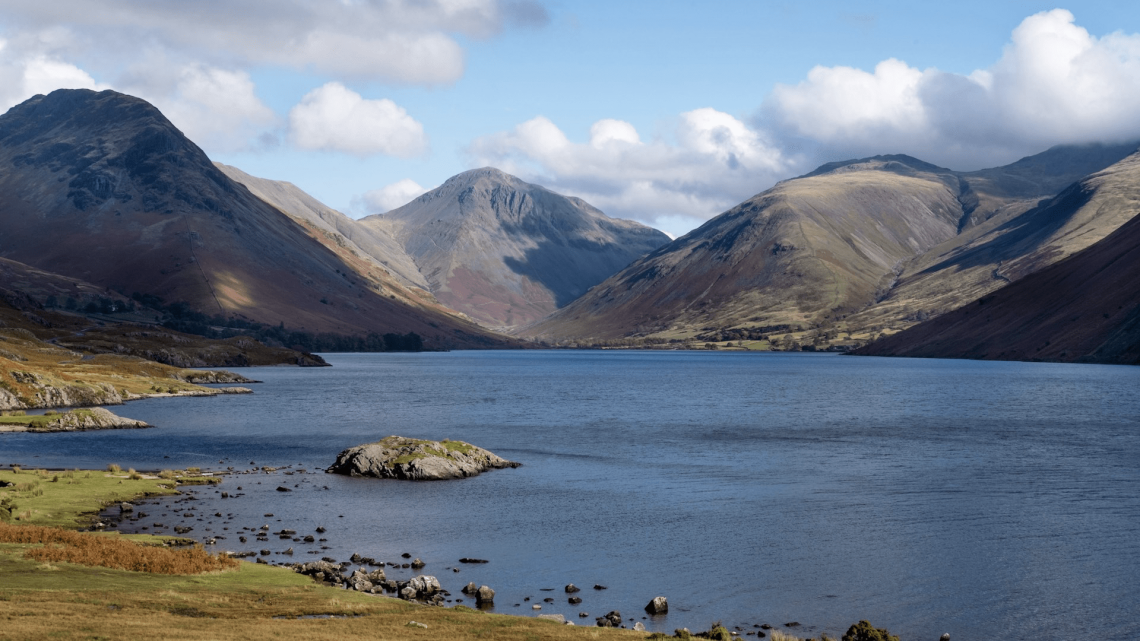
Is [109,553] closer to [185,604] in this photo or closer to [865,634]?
[185,604]

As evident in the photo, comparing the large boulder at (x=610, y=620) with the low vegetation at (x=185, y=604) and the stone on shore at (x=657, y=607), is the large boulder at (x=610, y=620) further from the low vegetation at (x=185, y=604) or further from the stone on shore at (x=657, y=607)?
the low vegetation at (x=185, y=604)

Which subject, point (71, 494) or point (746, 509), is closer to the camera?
point (71, 494)

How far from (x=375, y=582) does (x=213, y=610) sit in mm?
13480

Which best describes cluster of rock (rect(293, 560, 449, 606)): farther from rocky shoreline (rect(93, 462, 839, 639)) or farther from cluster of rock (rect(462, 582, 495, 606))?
cluster of rock (rect(462, 582, 495, 606))

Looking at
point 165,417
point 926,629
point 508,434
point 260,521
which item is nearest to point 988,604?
point 926,629

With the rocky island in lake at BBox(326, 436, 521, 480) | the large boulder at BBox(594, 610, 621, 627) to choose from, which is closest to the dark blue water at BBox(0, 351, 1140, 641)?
the large boulder at BBox(594, 610, 621, 627)

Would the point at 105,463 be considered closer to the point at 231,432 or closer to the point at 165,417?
the point at 231,432

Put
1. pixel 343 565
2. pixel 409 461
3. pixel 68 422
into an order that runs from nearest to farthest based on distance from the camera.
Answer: pixel 343 565 → pixel 409 461 → pixel 68 422

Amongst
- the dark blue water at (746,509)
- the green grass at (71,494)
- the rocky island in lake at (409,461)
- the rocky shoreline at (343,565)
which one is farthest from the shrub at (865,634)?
the rocky island in lake at (409,461)

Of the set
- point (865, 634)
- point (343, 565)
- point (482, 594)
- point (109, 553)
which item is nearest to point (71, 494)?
point (109, 553)

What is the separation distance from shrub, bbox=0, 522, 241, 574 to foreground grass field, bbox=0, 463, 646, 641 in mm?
617

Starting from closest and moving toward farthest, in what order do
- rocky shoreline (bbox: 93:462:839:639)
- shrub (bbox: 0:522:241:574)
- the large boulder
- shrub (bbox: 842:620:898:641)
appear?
1. shrub (bbox: 842:620:898:641)
2. shrub (bbox: 0:522:241:574)
3. the large boulder
4. rocky shoreline (bbox: 93:462:839:639)

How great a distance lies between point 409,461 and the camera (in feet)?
284

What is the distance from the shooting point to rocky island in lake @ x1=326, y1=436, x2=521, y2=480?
86188 millimetres
